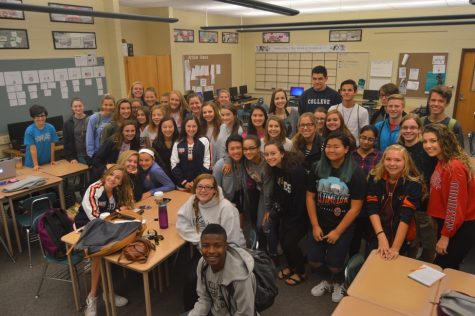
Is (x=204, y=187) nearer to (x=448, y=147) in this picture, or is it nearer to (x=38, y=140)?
(x=448, y=147)

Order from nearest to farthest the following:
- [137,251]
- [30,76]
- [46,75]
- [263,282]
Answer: [263,282], [137,251], [30,76], [46,75]

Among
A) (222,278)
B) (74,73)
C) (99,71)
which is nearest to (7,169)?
(74,73)

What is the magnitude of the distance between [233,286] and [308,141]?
1.90 meters

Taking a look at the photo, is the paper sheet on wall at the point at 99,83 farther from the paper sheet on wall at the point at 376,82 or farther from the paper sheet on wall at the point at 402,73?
the paper sheet on wall at the point at 402,73

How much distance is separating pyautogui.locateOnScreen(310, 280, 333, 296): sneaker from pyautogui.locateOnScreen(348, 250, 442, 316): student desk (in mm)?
987

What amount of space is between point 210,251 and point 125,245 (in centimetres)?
80

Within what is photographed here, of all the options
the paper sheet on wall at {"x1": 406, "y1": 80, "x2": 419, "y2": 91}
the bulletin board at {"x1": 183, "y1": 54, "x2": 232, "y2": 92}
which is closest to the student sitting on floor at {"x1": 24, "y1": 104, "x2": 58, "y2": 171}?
the bulletin board at {"x1": 183, "y1": 54, "x2": 232, "y2": 92}

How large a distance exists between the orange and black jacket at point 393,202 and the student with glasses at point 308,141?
32.2 inches

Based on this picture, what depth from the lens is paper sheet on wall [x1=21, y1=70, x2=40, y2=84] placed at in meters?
5.86

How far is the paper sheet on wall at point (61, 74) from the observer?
20.7 feet

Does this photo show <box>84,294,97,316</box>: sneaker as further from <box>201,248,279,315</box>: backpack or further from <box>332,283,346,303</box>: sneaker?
<box>332,283,346,303</box>: sneaker

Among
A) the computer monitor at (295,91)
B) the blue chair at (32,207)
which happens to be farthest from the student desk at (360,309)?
the computer monitor at (295,91)

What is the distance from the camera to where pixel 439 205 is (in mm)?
2686

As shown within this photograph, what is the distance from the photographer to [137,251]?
8.34 ft
